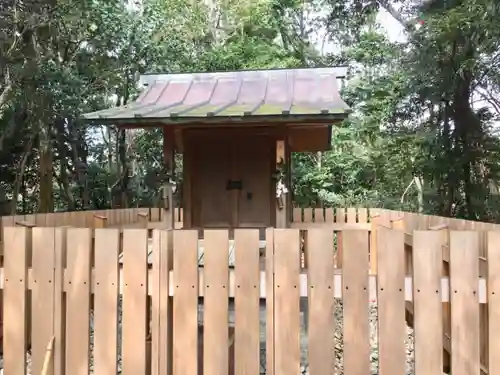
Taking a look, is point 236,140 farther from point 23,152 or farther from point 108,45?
point 23,152

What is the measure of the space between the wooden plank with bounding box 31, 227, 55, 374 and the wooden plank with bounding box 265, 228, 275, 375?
4.26 ft

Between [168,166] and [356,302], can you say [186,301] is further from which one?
[168,166]

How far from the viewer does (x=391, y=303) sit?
2.41m

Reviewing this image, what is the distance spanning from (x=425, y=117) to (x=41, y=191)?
1078 cm

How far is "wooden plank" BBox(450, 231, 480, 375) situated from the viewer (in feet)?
7.70

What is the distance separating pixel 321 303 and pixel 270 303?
0.94 feet

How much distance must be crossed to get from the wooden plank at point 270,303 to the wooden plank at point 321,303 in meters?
0.21

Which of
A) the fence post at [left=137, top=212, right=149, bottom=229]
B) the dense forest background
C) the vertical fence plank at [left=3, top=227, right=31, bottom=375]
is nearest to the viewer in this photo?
the vertical fence plank at [left=3, top=227, right=31, bottom=375]

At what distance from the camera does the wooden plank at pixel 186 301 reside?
8.30 feet

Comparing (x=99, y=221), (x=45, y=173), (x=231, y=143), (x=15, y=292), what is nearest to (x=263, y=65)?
(x=45, y=173)

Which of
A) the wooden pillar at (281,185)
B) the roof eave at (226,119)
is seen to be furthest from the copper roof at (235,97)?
the wooden pillar at (281,185)

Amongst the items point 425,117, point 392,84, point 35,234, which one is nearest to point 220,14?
point 392,84

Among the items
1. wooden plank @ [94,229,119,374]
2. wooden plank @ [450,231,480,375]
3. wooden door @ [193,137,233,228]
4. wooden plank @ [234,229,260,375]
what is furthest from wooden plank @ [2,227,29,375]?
wooden door @ [193,137,233,228]

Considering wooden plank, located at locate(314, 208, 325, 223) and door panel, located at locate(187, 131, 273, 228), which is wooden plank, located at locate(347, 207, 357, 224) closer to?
wooden plank, located at locate(314, 208, 325, 223)
